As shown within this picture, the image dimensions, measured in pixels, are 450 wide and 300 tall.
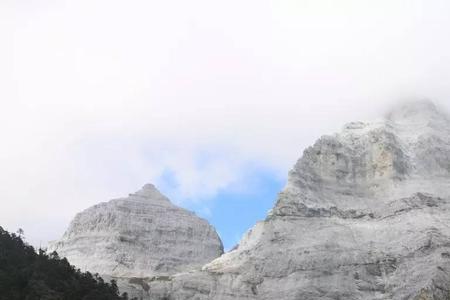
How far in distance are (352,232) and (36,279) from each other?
72923mm

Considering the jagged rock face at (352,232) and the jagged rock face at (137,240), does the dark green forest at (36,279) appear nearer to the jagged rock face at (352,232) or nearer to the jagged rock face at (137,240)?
the jagged rock face at (352,232)

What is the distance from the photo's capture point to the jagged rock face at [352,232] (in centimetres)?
14425

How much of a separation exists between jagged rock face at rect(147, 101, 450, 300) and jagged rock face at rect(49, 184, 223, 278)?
20.4 metres

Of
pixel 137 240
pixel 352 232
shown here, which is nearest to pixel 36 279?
pixel 352 232

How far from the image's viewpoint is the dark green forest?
99.4 meters

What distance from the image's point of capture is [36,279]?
104 meters

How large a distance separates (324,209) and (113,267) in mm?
43503

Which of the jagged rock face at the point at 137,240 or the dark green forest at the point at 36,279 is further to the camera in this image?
the jagged rock face at the point at 137,240

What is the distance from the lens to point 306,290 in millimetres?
142500

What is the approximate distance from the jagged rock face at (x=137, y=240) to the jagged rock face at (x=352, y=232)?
2041 cm

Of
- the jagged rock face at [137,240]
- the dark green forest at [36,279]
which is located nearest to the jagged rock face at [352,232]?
the jagged rock face at [137,240]

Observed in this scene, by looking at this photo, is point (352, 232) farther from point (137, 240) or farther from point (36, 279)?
point (36, 279)

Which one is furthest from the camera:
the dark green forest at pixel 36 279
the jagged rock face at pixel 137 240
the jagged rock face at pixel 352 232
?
the jagged rock face at pixel 137 240

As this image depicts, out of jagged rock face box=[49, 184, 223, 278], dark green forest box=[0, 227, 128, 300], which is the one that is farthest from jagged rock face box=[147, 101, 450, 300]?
dark green forest box=[0, 227, 128, 300]
